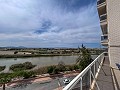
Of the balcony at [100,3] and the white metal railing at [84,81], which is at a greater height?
the balcony at [100,3]

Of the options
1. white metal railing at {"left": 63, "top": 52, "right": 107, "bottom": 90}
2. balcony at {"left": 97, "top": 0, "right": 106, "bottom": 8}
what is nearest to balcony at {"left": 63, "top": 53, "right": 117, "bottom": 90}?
white metal railing at {"left": 63, "top": 52, "right": 107, "bottom": 90}

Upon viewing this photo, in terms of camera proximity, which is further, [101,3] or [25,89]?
[25,89]

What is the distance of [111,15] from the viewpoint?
9.99 metres

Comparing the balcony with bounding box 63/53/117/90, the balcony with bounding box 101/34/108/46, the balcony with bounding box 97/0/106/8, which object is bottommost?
the balcony with bounding box 63/53/117/90

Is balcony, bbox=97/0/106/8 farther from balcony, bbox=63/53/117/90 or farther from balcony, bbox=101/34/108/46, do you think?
balcony, bbox=63/53/117/90

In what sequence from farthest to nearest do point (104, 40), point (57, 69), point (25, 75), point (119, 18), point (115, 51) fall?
point (57, 69), point (25, 75), point (104, 40), point (115, 51), point (119, 18)

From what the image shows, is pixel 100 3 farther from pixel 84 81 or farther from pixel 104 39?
pixel 84 81

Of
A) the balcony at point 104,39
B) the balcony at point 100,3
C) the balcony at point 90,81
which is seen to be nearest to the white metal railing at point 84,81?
the balcony at point 90,81

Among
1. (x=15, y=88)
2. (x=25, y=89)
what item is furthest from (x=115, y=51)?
(x=15, y=88)

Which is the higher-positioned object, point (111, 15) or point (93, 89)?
point (111, 15)

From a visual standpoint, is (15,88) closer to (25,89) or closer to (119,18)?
(25,89)

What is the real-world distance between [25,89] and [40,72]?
1290 centimetres

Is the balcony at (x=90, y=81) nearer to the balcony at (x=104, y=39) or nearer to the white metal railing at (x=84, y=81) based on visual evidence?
the white metal railing at (x=84, y=81)

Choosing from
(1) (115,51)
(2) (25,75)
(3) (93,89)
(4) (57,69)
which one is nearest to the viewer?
(3) (93,89)
